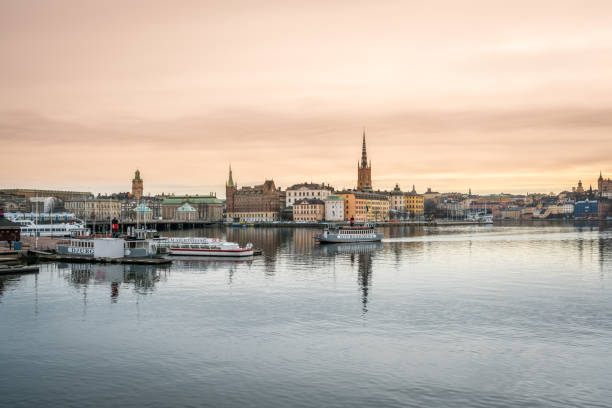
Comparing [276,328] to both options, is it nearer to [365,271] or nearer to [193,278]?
[193,278]

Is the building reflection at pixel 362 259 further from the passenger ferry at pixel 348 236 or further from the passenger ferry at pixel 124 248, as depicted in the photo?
the passenger ferry at pixel 124 248

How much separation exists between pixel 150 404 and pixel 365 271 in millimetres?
35708

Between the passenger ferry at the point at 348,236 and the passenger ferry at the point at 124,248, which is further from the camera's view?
the passenger ferry at the point at 348,236

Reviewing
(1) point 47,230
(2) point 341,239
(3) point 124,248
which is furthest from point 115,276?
(1) point 47,230

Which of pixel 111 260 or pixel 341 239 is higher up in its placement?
pixel 341 239

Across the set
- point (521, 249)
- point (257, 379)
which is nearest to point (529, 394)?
point (257, 379)

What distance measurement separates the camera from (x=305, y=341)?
26.3 metres

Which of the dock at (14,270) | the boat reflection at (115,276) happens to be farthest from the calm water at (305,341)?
the dock at (14,270)

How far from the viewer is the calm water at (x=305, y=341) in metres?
20.0

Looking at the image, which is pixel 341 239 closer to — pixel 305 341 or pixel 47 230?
pixel 47 230

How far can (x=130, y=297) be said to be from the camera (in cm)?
3812

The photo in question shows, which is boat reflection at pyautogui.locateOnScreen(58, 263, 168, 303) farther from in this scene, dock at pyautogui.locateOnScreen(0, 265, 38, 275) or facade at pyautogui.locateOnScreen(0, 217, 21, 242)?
facade at pyautogui.locateOnScreen(0, 217, 21, 242)

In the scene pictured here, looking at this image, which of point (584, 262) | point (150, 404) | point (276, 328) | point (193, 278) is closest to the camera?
point (150, 404)

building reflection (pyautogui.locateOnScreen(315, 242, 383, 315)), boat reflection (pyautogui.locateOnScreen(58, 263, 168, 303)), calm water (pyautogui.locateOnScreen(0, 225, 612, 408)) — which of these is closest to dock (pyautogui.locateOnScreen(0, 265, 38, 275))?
boat reflection (pyautogui.locateOnScreen(58, 263, 168, 303))
